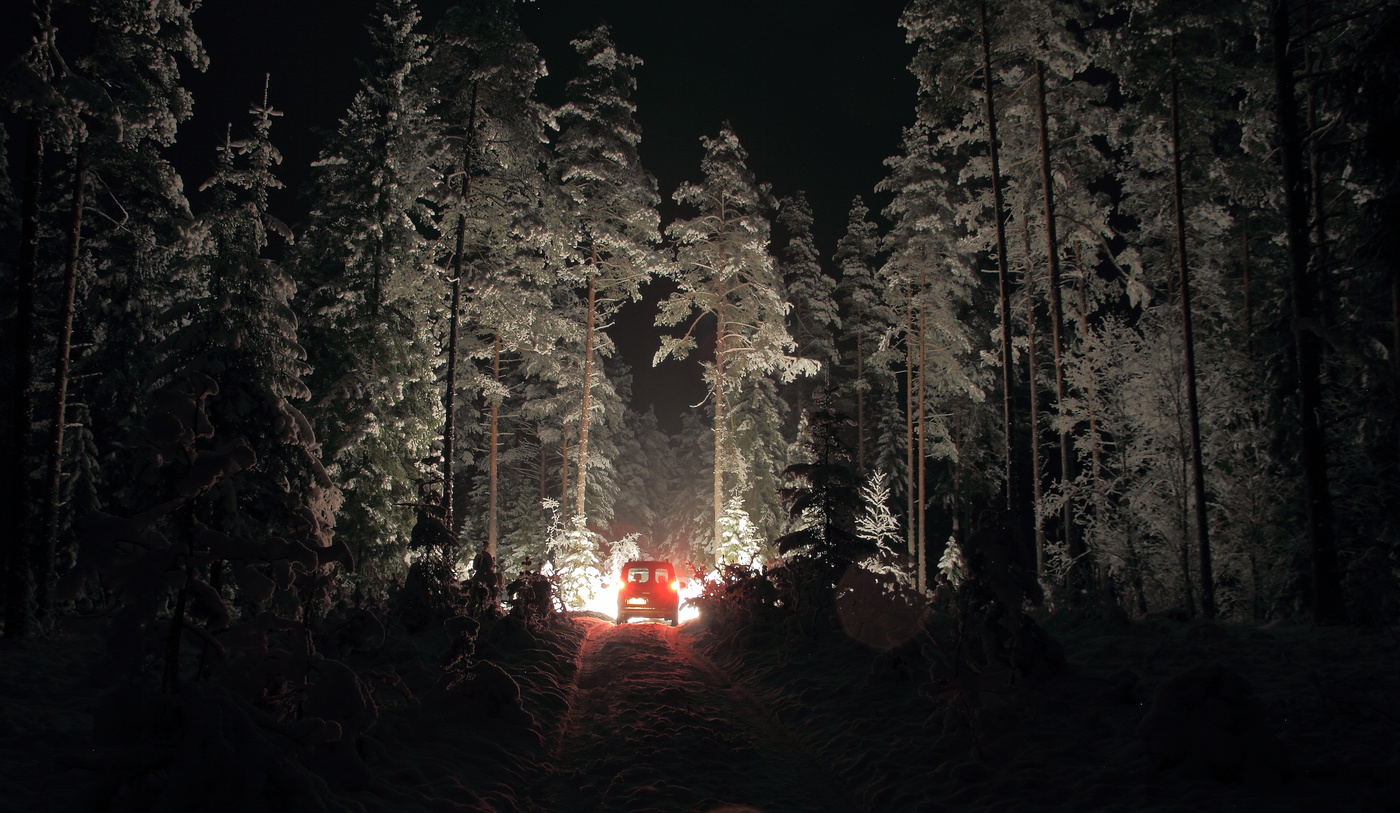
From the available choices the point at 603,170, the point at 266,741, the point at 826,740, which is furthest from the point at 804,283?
the point at 266,741

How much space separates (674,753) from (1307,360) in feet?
35.8

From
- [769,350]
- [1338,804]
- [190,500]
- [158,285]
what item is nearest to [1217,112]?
[769,350]

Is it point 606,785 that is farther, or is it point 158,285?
point 158,285

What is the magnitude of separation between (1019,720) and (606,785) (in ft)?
14.1

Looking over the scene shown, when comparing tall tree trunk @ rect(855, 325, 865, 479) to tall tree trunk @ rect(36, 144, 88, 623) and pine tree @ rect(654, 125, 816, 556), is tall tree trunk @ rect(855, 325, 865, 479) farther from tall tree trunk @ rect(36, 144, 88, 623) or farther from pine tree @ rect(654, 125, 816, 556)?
tall tree trunk @ rect(36, 144, 88, 623)

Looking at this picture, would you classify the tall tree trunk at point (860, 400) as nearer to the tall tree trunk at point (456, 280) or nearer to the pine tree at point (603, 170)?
the pine tree at point (603, 170)

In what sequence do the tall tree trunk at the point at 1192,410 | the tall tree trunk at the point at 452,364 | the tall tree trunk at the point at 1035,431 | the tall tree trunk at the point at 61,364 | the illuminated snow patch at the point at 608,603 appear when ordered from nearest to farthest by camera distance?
the tall tree trunk at the point at 61,364, the tall tree trunk at the point at 1192,410, the tall tree trunk at the point at 1035,431, the tall tree trunk at the point at 452,364, the illuminated snow patch at the point at 608,603

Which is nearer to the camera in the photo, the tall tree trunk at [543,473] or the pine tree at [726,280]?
the pine tree at [726,280]

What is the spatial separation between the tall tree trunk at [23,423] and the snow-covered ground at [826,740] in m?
0.72

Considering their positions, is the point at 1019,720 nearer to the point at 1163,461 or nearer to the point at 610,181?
the point at 1163,461

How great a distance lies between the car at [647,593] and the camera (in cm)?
2131

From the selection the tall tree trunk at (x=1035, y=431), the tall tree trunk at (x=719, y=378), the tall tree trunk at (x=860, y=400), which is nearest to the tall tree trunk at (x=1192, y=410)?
the tall tree trunk at (x=1035, y=431)

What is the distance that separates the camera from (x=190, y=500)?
491cm

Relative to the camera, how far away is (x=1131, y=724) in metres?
7.06
